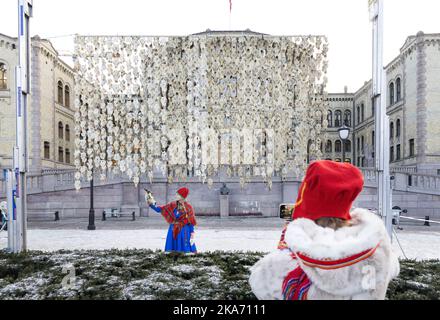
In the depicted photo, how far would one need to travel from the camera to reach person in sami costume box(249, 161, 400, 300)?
71.8 inches

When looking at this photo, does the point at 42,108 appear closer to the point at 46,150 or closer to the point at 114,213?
the point at 46,150


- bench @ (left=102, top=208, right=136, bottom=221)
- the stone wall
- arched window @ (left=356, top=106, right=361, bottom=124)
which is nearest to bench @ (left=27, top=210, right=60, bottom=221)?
the stone wall

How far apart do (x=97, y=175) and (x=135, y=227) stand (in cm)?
617

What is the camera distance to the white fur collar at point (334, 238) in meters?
1.80

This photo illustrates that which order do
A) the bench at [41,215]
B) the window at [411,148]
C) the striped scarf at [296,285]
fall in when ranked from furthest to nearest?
the window at [411,148], the bench at [41,215], the striped scarf at [296,285]

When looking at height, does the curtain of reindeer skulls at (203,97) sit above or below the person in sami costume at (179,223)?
above

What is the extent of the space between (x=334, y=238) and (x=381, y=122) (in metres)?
5.61

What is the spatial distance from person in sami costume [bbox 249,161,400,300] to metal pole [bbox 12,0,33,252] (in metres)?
6.44

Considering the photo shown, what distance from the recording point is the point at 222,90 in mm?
15938

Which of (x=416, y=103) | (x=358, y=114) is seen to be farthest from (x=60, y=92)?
(x=358, y=114)

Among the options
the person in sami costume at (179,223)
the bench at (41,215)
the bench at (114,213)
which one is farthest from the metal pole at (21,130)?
the bench at (41,215)

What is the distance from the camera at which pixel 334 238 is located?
1.87 metres

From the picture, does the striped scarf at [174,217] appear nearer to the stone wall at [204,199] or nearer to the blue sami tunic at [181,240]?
the blue sami tunic at [181,240]
